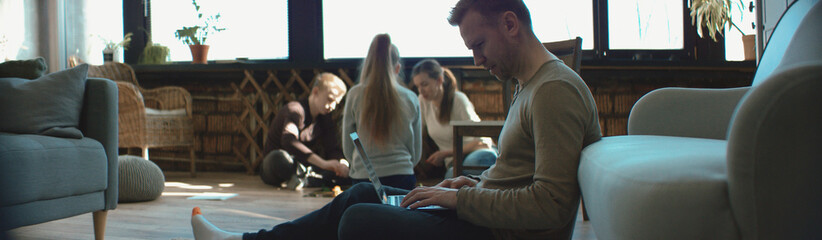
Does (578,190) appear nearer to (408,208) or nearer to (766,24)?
(408,208)

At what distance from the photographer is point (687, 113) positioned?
1.11 m

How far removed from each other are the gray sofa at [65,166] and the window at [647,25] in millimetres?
2781

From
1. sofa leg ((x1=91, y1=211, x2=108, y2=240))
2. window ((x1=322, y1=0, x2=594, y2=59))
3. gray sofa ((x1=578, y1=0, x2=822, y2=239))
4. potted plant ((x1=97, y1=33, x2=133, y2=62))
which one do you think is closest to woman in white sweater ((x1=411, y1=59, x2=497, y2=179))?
window ((x1=322, y1=0, x2=594, y2=59))

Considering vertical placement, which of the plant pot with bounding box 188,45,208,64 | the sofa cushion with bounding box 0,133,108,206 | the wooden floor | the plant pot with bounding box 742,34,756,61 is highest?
the plant pot with bounding box 188,45,208,64

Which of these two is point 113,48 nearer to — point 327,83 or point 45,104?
point 327,83

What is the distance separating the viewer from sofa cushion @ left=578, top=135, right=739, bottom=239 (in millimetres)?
487

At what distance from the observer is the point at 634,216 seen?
1.77 ft

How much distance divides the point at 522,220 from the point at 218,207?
1941 millimetres

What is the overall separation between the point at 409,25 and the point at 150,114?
5.46 ft

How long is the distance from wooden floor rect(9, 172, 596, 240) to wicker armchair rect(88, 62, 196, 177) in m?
0.44

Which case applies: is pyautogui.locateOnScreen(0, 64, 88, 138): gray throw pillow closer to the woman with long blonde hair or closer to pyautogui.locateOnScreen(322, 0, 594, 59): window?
the woman with long blonde hair

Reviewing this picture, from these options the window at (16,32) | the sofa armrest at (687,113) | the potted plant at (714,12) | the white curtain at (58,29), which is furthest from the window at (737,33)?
the window at (16,32)

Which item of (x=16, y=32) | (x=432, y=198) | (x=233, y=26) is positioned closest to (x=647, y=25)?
(x=233, y=26)

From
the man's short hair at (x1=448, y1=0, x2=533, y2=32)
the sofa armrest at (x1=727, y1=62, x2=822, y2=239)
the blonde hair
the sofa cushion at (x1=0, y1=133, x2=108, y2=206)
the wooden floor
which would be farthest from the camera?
the blonde hair
